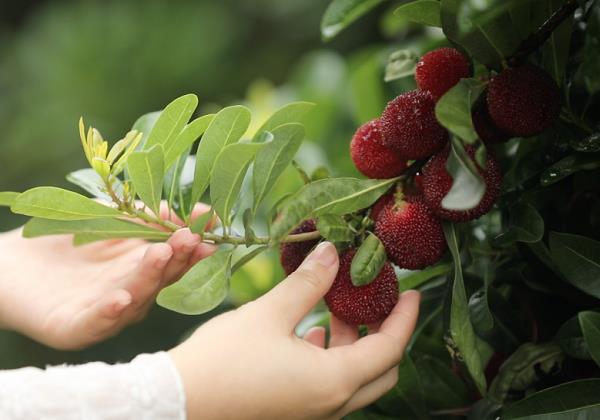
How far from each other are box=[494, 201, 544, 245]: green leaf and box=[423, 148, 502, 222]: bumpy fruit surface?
0.04m

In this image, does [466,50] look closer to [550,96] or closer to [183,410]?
[550,96]

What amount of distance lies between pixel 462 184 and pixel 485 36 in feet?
0.44

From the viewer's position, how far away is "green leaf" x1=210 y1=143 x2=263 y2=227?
1.90ft

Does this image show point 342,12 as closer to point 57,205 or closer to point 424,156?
point 424,156

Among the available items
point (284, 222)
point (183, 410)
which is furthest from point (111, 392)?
point (284, 222)

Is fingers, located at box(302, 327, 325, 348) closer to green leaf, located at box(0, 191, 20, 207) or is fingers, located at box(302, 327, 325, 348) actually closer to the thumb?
the thumb

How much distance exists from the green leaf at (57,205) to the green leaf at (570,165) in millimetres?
332

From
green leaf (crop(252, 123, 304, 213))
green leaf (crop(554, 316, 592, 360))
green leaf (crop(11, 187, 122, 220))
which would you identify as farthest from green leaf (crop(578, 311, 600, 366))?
green leaf (crop(11, 187, 122, 220))

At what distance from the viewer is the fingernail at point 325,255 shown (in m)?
0.61

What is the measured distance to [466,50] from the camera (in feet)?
2.02

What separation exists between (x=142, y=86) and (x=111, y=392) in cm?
205

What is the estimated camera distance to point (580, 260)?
615mm

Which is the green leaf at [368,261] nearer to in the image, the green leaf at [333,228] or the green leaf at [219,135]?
the green leaf at [333,228]

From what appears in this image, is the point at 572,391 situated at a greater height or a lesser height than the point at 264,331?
lesser
